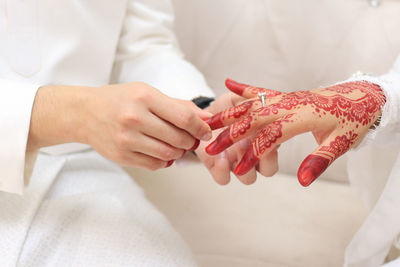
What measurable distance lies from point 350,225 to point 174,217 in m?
0.42

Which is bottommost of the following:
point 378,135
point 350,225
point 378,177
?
point 350,225

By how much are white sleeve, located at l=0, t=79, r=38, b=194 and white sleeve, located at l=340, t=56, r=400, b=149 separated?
56 cm

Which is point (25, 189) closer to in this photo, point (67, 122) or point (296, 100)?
point (67, 122)

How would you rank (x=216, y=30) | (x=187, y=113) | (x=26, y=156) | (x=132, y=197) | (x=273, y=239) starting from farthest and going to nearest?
(x=216, y=30)
(x=273, y=239)
(x=132, y=197)
(x=26, y=156)
(x=187, y=113)

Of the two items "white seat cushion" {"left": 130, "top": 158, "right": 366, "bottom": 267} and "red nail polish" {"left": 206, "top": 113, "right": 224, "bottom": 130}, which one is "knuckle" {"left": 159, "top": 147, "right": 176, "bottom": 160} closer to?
"red nail polish" {"left": 206, "top": 113, "right": 224, "bottom": 130}

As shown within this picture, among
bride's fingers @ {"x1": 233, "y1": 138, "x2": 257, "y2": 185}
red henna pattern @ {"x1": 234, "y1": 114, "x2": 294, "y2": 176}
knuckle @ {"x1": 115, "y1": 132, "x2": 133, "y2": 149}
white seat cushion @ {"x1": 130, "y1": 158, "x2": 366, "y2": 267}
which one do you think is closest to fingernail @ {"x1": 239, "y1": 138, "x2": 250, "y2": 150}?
bride's fingers @ {"x1": 233, "y1": 138, "x2": 257, "y2": 185}

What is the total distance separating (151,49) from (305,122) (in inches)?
20.1

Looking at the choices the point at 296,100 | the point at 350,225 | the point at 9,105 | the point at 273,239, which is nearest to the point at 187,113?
the point at 296,100

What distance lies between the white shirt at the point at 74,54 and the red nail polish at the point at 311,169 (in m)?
0.39

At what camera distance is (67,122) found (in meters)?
0.70

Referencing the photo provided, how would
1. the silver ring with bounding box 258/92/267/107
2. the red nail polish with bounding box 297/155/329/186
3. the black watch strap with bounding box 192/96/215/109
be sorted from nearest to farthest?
the red nail polish with bounding box 297/155/329/186
the silver ring with bounding box 258/92/267/107
the black watch strap with bounding box 192/96/215/109

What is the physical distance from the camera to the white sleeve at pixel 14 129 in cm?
70

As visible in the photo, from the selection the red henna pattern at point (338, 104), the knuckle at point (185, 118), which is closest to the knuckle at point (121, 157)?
the knuckle at point (185, 118)

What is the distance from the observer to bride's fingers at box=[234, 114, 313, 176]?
2.11ft
